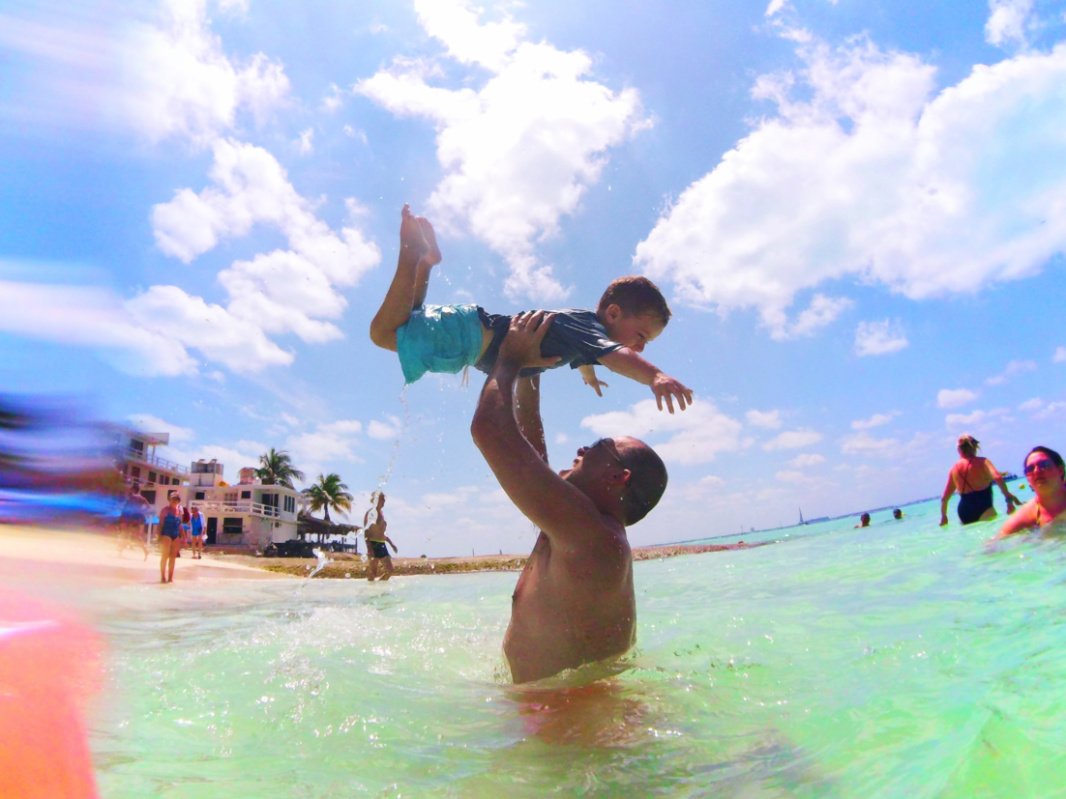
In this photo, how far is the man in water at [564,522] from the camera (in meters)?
2.75

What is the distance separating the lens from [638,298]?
13.5ft

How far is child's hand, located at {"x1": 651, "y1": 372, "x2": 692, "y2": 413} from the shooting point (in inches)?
122

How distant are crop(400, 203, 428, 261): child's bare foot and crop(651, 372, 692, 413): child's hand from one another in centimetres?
172

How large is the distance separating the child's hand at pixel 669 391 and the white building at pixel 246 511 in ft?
160

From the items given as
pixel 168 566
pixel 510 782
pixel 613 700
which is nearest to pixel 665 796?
pixel 510 782

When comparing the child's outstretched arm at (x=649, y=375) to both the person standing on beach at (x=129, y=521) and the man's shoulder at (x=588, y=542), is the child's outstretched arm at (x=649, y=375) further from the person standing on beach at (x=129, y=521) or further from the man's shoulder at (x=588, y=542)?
the person standing on beach at (x=129, y=521)

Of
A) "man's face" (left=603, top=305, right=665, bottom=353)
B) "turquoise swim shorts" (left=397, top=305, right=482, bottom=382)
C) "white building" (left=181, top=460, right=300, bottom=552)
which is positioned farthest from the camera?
"white building" (left=181, top=460, right=300, bottom=552)

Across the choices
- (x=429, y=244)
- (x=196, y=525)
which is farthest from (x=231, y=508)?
(x=429, y=244)

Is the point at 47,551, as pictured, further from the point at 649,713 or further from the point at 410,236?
the point at 410,236

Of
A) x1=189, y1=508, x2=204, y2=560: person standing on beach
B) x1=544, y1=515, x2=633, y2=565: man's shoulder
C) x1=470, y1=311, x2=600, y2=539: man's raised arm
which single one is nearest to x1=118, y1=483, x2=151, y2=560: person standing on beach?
x1=470, y1=311, x2=600, y2=539: man's raised arm

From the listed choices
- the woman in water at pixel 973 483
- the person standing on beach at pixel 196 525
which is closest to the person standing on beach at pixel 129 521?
the person standing on beach at pixel 196 525

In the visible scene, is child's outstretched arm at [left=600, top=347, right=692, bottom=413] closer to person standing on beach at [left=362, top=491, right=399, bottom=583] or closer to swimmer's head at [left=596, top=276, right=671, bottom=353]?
swimmer's head at [left=596, top=276, right=671, bottom=353]

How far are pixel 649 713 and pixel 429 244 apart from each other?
113 inches

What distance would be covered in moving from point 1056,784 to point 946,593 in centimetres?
428
